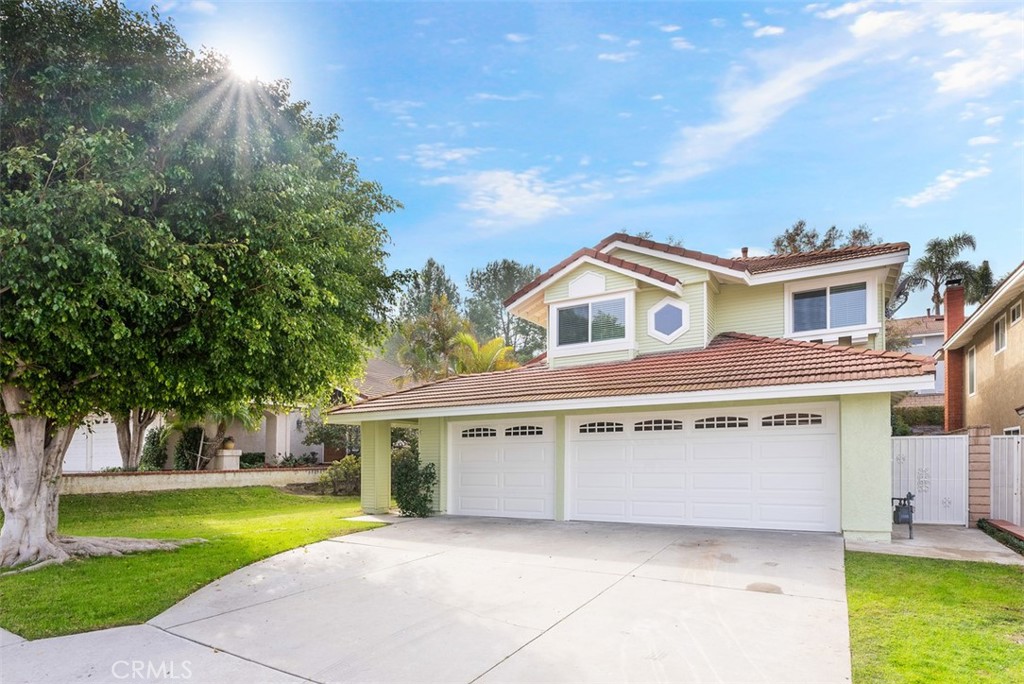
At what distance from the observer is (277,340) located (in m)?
8.49

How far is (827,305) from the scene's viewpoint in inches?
539

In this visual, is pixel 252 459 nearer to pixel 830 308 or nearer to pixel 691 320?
pixel 691 320

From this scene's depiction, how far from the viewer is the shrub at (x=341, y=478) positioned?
2063cm

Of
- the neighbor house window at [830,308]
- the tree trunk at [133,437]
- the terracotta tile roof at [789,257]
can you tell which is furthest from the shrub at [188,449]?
the neighbor house window at [830,308]

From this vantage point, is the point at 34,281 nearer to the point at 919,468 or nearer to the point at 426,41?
the point at 426,41

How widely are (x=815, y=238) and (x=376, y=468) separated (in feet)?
85.9

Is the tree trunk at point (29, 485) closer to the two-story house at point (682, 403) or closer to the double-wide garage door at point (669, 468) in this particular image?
the two-story house at point (682, 403)

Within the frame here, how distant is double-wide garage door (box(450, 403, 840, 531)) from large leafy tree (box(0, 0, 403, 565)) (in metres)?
5.56

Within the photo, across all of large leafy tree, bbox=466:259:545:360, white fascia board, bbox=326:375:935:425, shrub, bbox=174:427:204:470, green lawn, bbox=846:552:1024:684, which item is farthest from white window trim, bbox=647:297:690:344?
large leafy tree, bbox=466:259:545:360

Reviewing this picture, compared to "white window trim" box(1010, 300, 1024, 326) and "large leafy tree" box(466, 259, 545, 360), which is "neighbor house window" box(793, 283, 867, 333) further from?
"large leafy tree" box(466, 259, 545, 360)

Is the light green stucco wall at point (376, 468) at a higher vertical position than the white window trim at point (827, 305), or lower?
lower

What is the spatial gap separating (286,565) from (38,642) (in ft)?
11.3

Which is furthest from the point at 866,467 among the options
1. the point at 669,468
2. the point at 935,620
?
the point at 935,620

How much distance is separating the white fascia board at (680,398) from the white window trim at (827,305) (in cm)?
412
